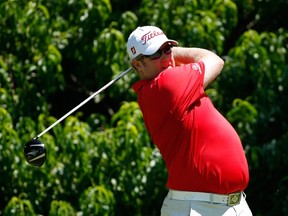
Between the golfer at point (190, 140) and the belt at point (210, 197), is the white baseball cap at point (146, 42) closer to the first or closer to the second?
the golfer at point (190, 140)

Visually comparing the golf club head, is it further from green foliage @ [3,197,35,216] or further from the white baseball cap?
green foliage @ [3,197,35,216]

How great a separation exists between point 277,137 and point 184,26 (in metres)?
1.24

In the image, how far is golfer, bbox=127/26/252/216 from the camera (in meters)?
5.28

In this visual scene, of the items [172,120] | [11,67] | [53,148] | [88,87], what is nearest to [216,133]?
[172,120]

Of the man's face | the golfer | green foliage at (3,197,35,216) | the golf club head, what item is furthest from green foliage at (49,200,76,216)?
the man's face

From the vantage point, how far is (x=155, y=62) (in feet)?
17.8

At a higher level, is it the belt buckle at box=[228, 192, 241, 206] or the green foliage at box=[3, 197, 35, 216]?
the green foliage at box=[3, 197, 35, 216]

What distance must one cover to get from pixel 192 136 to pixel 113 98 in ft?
→ 11.4

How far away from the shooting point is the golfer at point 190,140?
5.28 m

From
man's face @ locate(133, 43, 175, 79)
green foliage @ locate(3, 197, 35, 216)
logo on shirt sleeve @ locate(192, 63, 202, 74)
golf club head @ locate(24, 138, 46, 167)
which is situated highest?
man's face @ locate(133, 43, 175, 79)

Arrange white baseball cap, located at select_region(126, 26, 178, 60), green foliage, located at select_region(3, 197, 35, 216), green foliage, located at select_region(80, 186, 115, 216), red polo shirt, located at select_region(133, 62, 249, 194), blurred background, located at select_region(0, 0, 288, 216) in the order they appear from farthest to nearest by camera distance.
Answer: blurred background, located at select_region(0, 0, 288, 216)
green foliage, located at select_region(80, 186, 115, 216)
green foliage, located at select_region(3, 197, 35, 216)
white baseball cap, located at select_region(126, 26, 178, 60)
red polo shirt, located at select_region(133, 62, 249, 194)

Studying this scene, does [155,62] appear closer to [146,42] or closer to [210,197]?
[146,42]

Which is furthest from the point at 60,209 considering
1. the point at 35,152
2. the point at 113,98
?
the point at 35,152

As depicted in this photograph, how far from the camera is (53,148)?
7793 mm
